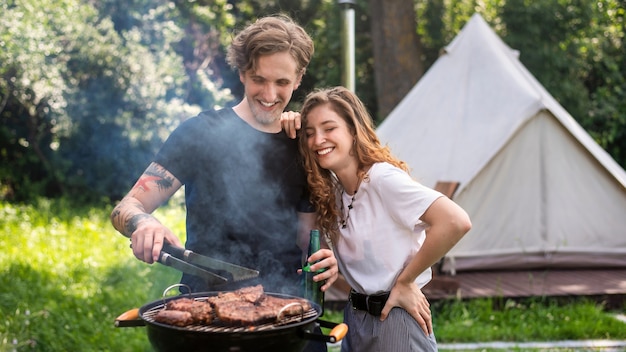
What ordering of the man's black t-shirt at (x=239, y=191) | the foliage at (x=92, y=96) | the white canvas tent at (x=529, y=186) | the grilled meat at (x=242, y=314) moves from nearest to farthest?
the grilled meat at (x=242, y=314) → the man's black t-shirt at (x=239, y=191) → the white canvas tent at (x=529, y=186) → the foliage at (x=92, y=96)

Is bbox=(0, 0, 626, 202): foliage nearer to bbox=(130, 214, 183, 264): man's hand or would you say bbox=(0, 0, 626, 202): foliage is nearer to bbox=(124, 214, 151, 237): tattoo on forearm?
bbox=(124, 214, 151, 237): tattoo on forearm

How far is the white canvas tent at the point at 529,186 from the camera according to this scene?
6805mm

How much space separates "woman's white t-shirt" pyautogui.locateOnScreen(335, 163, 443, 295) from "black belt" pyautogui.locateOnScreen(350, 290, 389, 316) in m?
0.02

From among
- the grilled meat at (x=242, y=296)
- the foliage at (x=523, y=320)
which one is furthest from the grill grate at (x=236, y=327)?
the foliage at (x=523, y=320)

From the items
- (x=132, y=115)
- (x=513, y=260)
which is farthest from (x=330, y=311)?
(x=132, y=115)

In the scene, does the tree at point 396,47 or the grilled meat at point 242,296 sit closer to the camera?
the grilled meat at point 242,296

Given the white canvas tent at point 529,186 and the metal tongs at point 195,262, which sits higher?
the white canvas tent at point 529,186

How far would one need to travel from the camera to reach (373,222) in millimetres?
2578

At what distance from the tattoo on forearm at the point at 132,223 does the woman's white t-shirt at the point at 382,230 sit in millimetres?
831

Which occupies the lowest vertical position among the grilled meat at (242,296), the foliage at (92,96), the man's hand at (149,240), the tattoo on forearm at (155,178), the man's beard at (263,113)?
the grilled meat at (242,296)

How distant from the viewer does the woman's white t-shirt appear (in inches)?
98.4

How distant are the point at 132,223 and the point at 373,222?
950 mm

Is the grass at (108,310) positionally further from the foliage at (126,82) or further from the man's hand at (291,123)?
the foliage at (126,82)

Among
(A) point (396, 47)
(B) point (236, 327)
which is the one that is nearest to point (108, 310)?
(B) point (236, 327)
